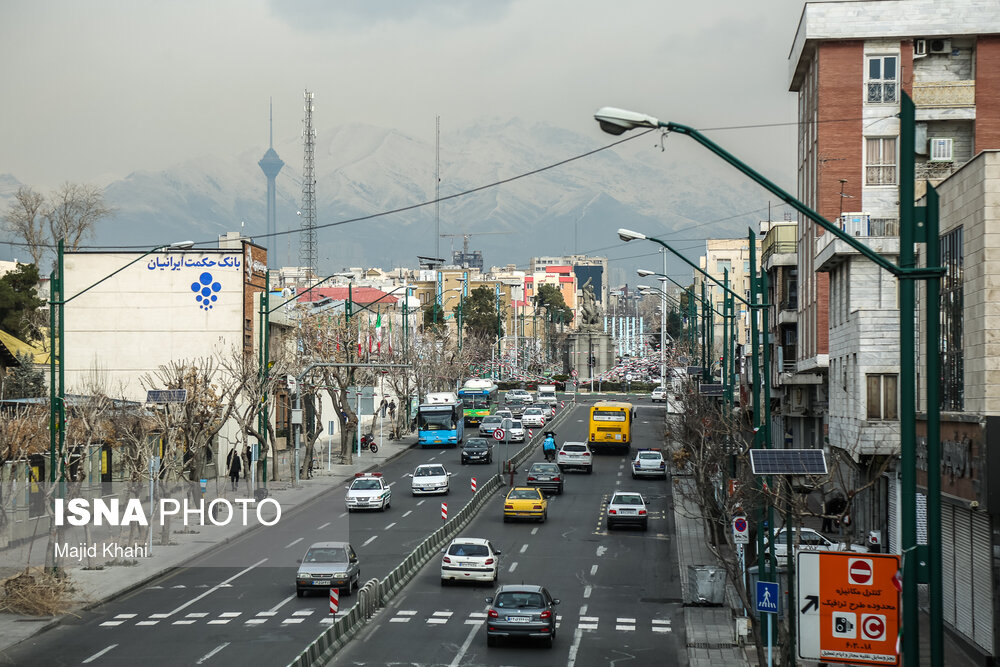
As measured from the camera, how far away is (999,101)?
1913 inches

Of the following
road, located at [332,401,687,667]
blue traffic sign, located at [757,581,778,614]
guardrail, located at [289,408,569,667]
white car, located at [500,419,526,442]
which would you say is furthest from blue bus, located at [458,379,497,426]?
blue traffic sign, located at [757,581,778,614]

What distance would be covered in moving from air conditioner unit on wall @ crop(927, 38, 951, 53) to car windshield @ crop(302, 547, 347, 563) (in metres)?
33.0

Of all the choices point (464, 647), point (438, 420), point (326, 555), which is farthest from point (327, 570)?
point (438, 420)

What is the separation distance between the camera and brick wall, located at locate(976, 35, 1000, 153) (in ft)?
159

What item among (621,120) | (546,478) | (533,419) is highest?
(621,120)

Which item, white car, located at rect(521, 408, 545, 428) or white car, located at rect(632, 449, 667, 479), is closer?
white car, located at rect(632, 449, 667, 479)

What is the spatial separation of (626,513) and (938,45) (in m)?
23.2

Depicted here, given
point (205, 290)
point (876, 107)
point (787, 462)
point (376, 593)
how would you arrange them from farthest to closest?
point (205, 290)
point (876, 107)
point (376, 593)
point (787, 462)

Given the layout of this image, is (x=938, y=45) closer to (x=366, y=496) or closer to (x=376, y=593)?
(x=366, y=496)

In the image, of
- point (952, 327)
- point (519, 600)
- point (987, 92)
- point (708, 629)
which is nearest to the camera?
point (519, 600)

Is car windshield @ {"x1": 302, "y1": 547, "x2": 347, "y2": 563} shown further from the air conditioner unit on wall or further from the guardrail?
the air conditioner unit on wall

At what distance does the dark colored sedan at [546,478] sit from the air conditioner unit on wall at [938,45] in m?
24.3

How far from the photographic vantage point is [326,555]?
33219 mm

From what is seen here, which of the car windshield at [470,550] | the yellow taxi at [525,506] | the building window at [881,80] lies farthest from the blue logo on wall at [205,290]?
the car windshield at [470,550]
